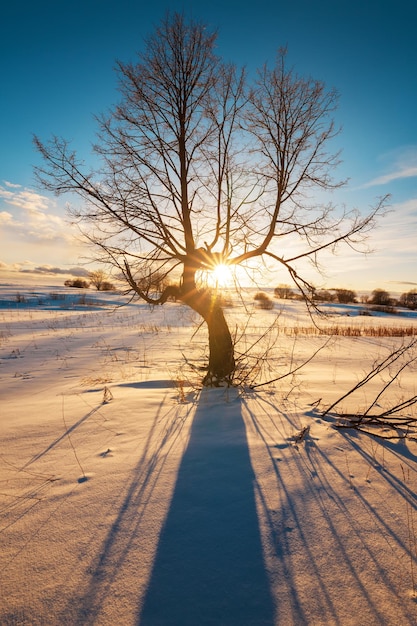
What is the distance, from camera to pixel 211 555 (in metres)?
1.33

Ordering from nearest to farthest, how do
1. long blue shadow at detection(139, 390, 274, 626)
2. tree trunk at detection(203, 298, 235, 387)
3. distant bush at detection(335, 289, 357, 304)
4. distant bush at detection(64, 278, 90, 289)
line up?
long blue shadow at detection(139, 390, 274, 626) → tree trunk at detection(203, 298, 235, 387) → distant bush at detection(64, 278, 90, 289) → distant bush at detection(335, 289, 357, 304)

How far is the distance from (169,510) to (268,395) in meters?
2.42

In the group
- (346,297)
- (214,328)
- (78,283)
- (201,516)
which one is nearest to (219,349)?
(214,328)

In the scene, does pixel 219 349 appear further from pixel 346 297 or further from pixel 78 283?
pixel 346 297

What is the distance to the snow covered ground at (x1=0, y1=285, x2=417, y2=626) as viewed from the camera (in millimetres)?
1134

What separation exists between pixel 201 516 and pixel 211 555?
0.87ft

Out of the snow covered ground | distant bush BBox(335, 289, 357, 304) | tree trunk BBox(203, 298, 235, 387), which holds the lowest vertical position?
the snow covered ground

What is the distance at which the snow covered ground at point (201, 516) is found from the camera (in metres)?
1.13

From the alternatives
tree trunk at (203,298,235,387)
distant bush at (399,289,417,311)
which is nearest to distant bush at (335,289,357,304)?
distant bush at (399,289,417,311)

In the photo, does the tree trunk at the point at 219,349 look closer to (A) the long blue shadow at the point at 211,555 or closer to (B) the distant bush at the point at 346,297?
(A) the long blue shadow at the point at 211,555

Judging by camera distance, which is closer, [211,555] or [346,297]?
[211,555]

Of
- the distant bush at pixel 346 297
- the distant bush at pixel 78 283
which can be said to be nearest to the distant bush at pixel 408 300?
the distant bush at pixel 346 297

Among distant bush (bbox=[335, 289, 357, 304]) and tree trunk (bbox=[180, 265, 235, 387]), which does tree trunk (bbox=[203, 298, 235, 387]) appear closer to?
tree trunk (bbox=[180, 265, 235, 387])

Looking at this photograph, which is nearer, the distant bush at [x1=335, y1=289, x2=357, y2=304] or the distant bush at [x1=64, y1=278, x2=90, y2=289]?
the distant bush at [x1=64, y1=278, x2=90, y2=289]
